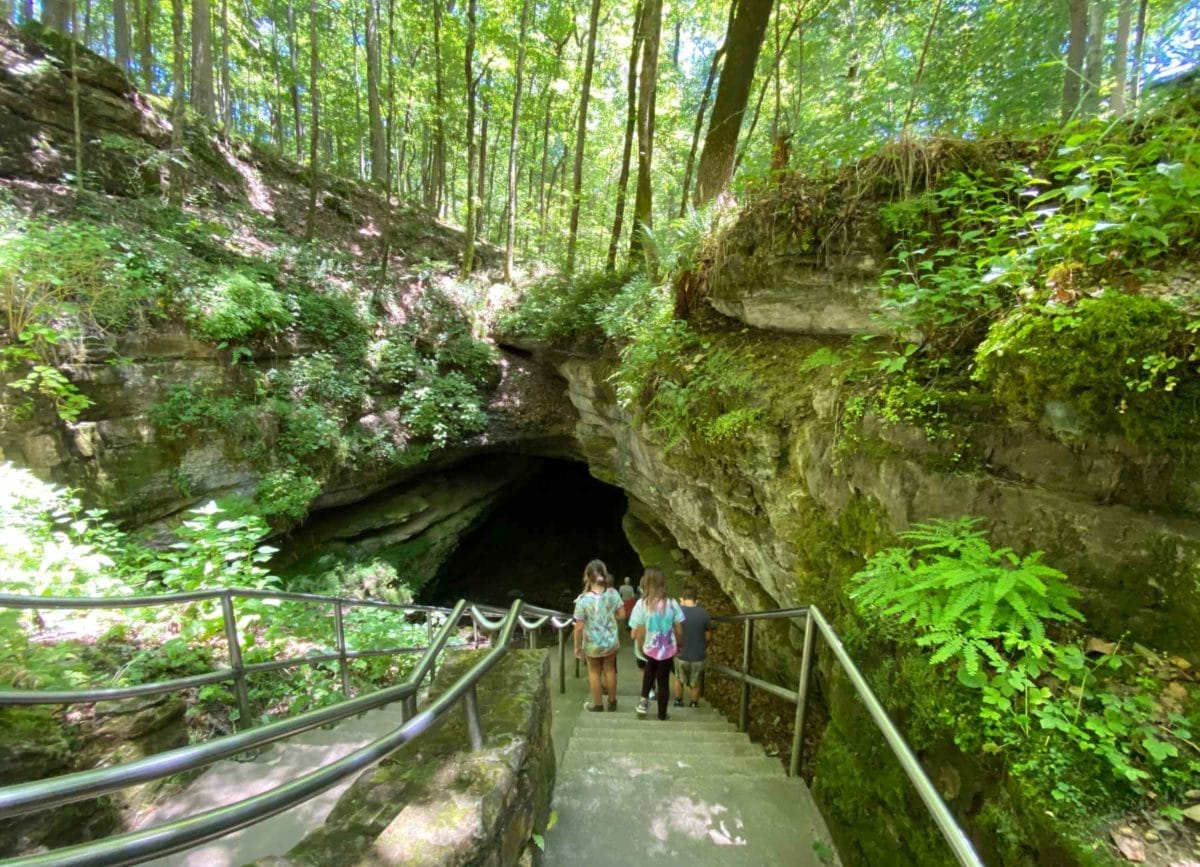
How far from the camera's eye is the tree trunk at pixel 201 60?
1084 cm

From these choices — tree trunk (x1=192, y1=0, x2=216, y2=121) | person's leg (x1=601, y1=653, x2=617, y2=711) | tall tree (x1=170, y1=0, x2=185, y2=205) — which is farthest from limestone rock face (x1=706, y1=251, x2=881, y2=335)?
tree trunk (x1=192, y1=0, x2=216, y2=121)

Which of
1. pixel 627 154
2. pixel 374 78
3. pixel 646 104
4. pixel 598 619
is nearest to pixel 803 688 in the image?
pixel 598 619

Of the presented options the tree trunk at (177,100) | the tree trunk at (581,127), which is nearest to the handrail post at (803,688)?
the tree trunk at (581,127)

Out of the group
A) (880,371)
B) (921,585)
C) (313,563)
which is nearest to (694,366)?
(880,371)

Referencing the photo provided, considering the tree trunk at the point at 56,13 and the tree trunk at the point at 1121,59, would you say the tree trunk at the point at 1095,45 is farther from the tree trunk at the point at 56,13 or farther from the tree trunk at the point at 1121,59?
the tree trunk at the point at 56,13

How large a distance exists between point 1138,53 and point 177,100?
12.5 meters

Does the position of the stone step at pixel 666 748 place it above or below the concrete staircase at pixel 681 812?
below

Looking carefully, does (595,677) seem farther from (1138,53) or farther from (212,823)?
(1138,53)

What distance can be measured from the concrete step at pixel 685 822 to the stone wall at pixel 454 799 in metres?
0.19

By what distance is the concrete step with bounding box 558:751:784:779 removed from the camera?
289 cm

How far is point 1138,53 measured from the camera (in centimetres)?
383

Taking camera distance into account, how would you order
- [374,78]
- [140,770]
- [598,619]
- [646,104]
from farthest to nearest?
1. [374,78]
2. [646,104]
3. [598,619]
4. [140,770]

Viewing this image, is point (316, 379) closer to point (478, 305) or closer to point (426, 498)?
point (426, 498)

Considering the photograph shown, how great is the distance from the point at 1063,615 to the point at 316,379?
31.3 feet
